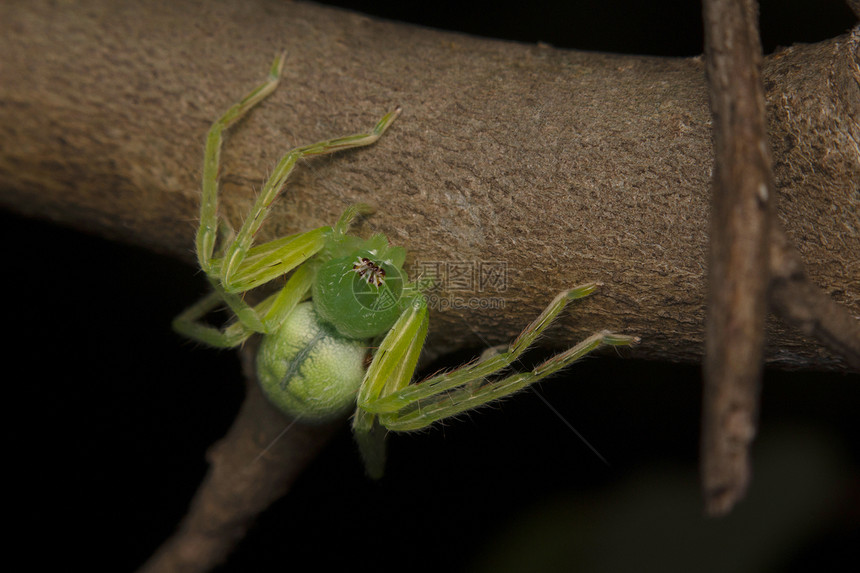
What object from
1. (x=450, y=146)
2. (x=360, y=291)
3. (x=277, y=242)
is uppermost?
(x=450, y=146)

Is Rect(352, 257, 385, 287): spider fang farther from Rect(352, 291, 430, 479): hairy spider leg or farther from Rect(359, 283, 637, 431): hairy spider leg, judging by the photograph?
Rect(359, 283, 637, 431): hairy spider leg

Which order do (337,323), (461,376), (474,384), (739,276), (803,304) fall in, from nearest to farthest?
(739,276) < (803,304) < (461,376) < (474,384) < (337,323)

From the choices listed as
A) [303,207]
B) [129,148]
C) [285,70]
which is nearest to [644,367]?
[303,207]

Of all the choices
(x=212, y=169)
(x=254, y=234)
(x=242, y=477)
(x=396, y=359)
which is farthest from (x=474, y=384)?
(x=212, y=169)

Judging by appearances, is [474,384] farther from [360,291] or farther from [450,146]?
[450,146]

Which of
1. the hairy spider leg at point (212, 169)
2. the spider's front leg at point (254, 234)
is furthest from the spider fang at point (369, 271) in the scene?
the hairy spider leg at point (212, 169)

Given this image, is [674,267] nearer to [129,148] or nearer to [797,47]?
[797,47]

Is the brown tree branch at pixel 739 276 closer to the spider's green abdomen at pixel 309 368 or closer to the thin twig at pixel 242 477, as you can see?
the spider's green abdomen at pixel 309 368
